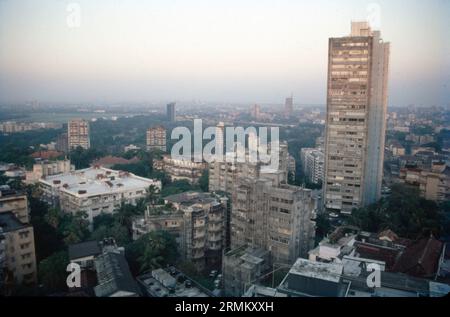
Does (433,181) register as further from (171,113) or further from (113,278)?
(171,113)

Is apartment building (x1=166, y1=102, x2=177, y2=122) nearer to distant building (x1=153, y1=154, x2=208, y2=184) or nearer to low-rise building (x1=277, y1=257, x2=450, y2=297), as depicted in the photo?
distant building (x1=153, y1=154, x2=208, y2=184)

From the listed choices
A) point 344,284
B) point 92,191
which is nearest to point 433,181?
point 344,284

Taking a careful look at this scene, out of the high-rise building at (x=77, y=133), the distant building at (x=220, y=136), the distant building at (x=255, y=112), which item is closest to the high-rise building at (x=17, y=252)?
the distant building at (x=220, y=136)

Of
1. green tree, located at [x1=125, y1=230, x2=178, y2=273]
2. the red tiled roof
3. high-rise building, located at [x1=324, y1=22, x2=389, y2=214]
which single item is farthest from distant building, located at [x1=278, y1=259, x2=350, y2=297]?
high-rise building, located at [x1=324, y1=22, x2=389, y2=214]

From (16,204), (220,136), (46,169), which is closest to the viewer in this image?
(16,204)
